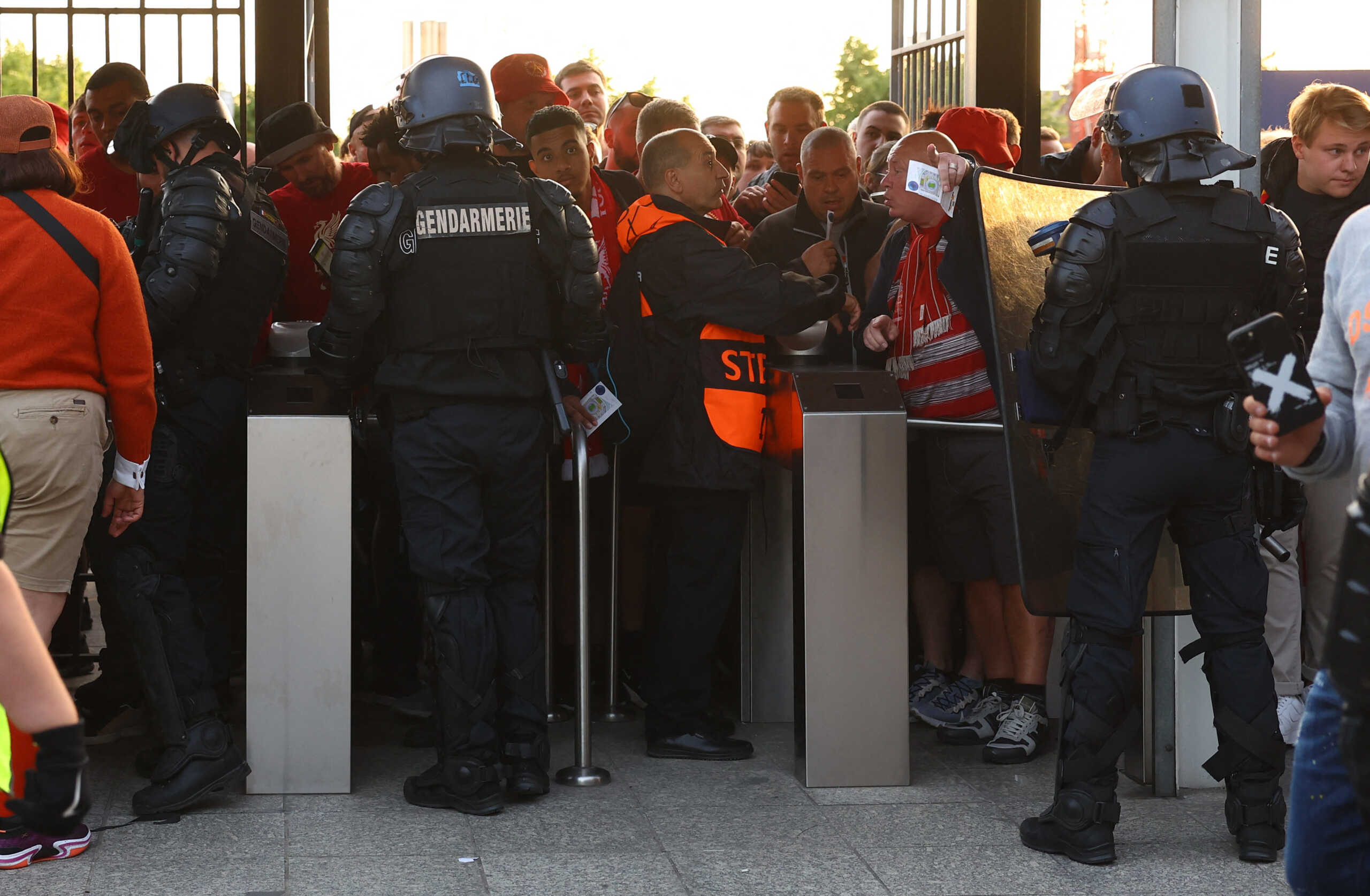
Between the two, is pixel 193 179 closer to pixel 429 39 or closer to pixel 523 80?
pixel 523 80

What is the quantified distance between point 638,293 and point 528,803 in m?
1.61

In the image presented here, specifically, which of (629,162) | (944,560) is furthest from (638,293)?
(629,162)

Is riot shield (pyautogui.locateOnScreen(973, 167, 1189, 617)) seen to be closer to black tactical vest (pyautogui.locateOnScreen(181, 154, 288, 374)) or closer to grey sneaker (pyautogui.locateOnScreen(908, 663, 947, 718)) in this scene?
grey sneaker (pyautogui.locateOnScreen(908, 663, 947, 718))

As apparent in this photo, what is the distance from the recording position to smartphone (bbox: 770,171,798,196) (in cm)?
629

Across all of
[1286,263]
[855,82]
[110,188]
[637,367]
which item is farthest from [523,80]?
[855,82]

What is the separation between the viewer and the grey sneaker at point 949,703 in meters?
5.32

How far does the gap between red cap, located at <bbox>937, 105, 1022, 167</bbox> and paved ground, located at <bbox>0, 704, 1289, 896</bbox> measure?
2103 mm

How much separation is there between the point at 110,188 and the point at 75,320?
6.47 feet

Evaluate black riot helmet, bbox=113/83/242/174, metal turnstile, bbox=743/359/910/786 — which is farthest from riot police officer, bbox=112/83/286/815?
metal turnstile, bbox=743/359/910/786

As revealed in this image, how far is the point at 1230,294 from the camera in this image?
3.87 metres

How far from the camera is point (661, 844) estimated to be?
13.5ft

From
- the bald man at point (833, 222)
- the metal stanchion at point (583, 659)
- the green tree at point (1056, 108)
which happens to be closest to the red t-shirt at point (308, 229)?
the metal stanchion at point (583, 659)

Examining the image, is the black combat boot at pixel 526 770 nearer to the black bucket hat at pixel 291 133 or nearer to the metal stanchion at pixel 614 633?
the metal stanchion at pixel 614 633

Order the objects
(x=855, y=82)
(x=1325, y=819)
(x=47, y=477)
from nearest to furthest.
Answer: (x=1325, y=819)
(x=47, y=477)
(x=855, y=82)
